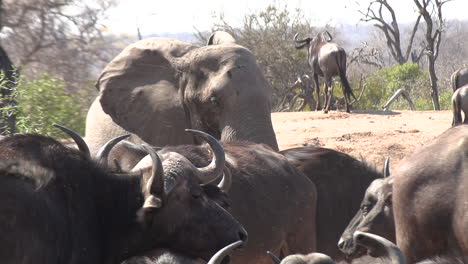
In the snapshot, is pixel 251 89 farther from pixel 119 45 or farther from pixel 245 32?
pixel 245 32

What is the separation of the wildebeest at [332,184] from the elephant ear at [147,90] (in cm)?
192

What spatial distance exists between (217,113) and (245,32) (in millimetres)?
23365

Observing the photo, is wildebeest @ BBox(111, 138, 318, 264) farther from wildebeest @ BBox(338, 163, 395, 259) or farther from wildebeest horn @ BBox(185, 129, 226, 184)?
wildebeest horn @ BBox(185, 129, 226, 184)

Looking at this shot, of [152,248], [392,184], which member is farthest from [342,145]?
[152,248]

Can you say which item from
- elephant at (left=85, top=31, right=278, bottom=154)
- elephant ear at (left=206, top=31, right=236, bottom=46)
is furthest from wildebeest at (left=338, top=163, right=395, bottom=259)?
elephant ear at (left=206, top=31, right=236, bottom=46)

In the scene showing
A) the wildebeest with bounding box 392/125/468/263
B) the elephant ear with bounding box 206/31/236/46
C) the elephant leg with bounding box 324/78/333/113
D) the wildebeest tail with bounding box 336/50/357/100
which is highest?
the wildebeest with bounding box 392/125/468/263

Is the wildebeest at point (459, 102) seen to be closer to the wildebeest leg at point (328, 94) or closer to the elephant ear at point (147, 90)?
the elephant ear at point (147, 90)

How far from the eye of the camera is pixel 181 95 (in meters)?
9.70

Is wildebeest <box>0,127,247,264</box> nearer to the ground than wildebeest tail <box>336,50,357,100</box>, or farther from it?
farther from it

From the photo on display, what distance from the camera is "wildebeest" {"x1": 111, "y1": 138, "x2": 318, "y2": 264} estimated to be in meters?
6.80

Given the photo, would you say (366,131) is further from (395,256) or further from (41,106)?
(395,256)

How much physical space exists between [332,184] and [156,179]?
3522 mm

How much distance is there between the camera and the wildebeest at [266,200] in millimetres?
6805

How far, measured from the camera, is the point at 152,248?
16.5 ft
